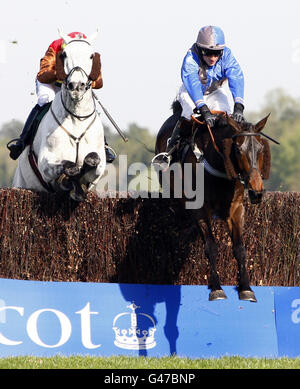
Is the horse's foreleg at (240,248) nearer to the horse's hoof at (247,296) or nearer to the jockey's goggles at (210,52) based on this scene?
the horse's hoof at (247,296)

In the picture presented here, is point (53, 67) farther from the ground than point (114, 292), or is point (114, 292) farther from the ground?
point (53, 67)

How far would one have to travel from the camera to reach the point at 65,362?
7922mm

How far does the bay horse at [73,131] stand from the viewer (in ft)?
31.7

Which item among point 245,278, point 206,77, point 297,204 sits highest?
point 206,77

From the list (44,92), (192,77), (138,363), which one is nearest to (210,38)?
(192,77)

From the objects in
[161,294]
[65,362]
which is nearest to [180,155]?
[161,294]

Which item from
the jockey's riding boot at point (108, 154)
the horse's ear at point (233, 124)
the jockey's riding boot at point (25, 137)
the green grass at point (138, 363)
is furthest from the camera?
the jockey's riding boot at point (25, 137)

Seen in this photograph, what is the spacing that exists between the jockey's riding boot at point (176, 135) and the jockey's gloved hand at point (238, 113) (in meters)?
0.61

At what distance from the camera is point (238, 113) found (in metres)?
9.09

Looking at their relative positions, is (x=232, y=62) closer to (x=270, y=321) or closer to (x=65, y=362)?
(x=270, y=321)

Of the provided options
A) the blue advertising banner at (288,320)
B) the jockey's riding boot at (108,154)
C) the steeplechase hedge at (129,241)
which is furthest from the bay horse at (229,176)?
the jockey's riding boot at (108,154)

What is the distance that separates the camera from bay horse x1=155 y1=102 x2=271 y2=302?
8.27m

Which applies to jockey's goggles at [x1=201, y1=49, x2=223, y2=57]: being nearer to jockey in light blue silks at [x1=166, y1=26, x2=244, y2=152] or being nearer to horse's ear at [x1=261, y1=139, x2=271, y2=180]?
jockey in light blue silks at [x1=166, y1=26, x2=244, y2=152]

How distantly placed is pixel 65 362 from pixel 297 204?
321 centimetres
